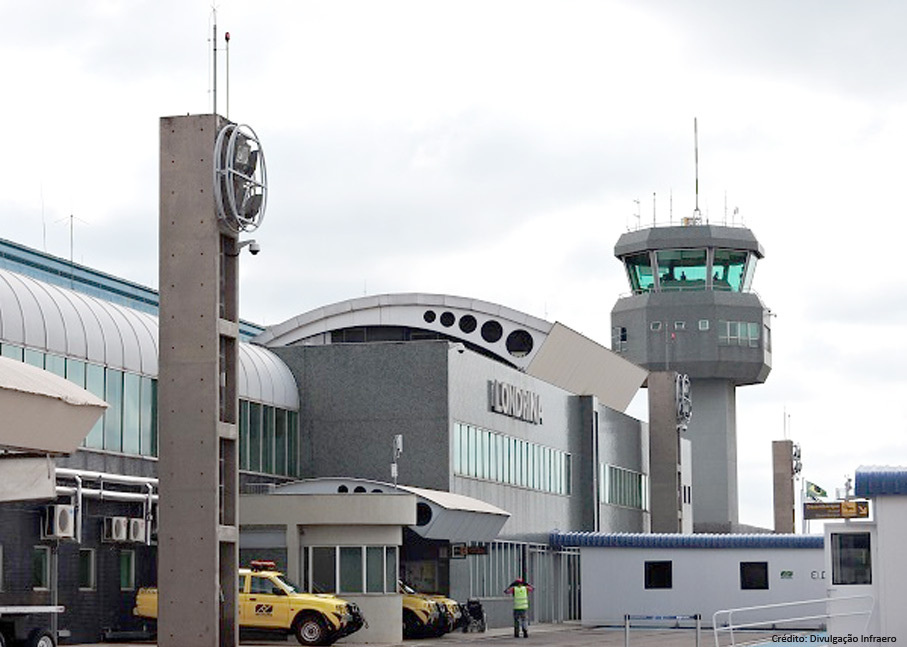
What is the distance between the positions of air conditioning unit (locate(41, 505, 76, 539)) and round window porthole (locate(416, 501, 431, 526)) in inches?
457

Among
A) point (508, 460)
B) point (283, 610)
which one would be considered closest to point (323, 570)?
point (283, 610)

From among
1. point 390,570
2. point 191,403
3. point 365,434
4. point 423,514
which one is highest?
point 365,434

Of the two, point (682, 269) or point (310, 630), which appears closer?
point (310, 630)

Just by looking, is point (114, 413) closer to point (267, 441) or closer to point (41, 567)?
point (41, 567)

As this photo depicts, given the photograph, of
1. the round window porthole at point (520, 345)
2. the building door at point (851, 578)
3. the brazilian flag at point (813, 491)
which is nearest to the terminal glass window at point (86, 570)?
the building door at point (851, 578)

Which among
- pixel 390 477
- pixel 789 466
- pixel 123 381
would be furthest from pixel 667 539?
pixel 789 466

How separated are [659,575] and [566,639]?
48.5ft

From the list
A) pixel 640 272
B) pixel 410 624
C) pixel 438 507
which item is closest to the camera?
pixel 410 624

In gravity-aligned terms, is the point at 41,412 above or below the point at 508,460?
below

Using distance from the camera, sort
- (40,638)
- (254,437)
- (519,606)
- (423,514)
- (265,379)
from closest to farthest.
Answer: (40,638), (423,514), (519,606), (254,437), (265,379)

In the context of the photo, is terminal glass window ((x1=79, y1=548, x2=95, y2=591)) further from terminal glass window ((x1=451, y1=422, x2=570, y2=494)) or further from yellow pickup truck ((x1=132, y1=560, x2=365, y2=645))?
terminal glass window ((x1=451, y1=422, x2=570, y2=494))

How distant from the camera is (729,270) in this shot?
332 ft

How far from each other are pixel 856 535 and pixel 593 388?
39829 millimetres

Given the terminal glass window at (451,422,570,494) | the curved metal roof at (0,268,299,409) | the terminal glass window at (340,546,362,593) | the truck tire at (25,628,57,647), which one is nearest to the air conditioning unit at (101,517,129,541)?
the curved metal roof at (0,268,299,409)
